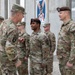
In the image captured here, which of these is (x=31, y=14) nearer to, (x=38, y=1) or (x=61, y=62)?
(x=38, y=1)

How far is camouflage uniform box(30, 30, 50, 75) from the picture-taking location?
719 cm

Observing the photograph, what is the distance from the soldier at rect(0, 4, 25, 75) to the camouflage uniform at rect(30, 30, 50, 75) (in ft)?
3.48

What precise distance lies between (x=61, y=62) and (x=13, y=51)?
1.01m

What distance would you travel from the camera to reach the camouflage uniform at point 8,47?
5.94m

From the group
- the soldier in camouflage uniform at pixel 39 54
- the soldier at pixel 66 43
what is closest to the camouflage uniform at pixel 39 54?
the soldier in camouflage uniform at pixel 39 54

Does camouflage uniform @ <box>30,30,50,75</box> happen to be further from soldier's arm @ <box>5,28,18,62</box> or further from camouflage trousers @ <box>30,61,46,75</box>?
soldier's arm @ <box>5,28,18,62</box>

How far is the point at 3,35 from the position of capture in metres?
6.06

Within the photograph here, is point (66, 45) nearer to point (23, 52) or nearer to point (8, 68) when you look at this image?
point (8, 68)

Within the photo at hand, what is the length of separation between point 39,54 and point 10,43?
1397 mm

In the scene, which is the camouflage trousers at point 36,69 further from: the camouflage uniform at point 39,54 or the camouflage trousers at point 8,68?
the camouflage trousers at point 8,68

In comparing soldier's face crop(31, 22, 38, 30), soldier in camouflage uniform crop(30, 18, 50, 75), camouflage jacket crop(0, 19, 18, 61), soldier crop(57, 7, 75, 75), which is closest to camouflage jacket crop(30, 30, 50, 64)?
soldier in camouflage uniform crop(30, 18, 50, 75)

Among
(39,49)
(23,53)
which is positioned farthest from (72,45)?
(23,53)

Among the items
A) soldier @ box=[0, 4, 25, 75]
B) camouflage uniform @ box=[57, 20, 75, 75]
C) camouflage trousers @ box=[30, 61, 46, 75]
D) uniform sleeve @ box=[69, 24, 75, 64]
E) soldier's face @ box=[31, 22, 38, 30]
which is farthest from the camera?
soldier's face @ box=[31, 22, 38, 30]

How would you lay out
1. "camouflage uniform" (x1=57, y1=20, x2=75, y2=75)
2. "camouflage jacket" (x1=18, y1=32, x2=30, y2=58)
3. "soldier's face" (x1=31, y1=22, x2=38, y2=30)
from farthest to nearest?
"camouflage jacket" (x1=18, y1=32, x2=30, y2=58)
"soldier's face" (x1=31, y1=22, x2=38, y2=30)
"camouflage uniform" (x1=57, y1=20, x2=75, y2=75)
